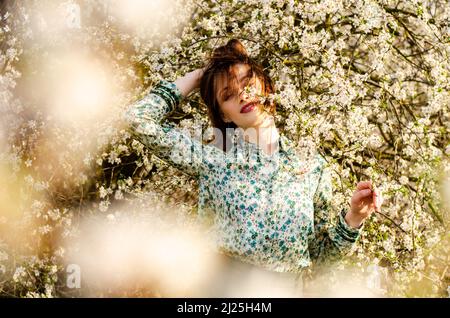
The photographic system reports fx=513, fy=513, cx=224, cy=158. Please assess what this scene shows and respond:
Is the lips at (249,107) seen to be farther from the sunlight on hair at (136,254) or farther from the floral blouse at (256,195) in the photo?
the sunlight on hair at (136,254)

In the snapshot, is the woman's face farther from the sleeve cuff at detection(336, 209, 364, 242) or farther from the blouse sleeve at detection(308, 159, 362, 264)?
the sleeve cuff at detection(336, 209, 364, 242)

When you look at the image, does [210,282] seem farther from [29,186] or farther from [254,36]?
[29,186]

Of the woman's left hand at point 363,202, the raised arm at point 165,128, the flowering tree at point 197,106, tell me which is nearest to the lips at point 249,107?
the flowering tree at point 197,106

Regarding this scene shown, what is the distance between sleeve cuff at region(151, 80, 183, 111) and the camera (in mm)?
2184

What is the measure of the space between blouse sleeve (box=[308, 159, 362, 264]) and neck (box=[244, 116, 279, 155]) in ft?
0.81

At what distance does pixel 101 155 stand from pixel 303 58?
1.66 m

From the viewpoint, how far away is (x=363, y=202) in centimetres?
194

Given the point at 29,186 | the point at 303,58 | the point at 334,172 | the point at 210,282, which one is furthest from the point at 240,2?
the point at 29,186

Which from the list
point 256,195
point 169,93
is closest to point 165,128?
point 169,93

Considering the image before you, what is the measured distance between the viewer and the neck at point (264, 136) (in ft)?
7.18

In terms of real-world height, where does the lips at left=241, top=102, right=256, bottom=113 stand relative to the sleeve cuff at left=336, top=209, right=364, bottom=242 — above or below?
above

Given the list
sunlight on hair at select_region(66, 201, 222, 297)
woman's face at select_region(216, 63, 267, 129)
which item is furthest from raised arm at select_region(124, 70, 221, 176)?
sunlight on hair at select_region(66, 201, 222, 297)

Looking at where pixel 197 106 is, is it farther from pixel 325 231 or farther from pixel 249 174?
pixel 325 231

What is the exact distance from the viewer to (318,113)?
8.08ft
